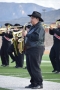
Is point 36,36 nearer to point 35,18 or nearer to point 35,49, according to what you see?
point 35,49

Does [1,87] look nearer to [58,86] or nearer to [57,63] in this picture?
[58,86]

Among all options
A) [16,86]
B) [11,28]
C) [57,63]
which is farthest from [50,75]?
[11,28]

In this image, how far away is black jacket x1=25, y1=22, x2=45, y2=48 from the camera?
12109 mm

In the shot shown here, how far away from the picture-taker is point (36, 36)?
39.7 feet

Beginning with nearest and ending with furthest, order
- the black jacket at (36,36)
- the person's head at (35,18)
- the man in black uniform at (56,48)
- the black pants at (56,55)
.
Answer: the black jacket at (36,36) → the person's head at (35,18) → the man in black uniform at (56,48) → the black pants at (56,55)

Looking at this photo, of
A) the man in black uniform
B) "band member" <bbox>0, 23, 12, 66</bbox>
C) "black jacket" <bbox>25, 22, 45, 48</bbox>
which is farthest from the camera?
"band member" <bbox>0, 23, 12, 66</bbox>

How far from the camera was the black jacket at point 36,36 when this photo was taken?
1211cm

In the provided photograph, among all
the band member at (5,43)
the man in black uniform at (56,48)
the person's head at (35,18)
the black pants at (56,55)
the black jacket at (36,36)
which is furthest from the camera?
the band member at (5,43)

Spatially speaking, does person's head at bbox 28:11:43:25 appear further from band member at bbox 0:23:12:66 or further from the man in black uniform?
band member at bbox 0:23:12:66

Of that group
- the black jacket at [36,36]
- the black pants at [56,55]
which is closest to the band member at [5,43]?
the black pants at [56,55]

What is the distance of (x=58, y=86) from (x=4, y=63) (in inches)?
342

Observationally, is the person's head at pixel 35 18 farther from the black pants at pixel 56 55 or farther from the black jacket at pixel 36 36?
the black pants at pixel 56 55

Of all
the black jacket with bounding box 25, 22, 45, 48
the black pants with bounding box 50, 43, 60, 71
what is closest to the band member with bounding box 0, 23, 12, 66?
the black pants with bounding box 50, 43, 60, 71

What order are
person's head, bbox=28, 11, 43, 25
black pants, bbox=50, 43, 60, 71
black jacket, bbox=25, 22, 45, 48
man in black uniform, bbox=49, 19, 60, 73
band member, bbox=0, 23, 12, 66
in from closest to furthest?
black jacket, bbox=25, 22, 45, 48 → person's head, bbox=28, 11, 43, 25 → man in black uniform, bbox=49, 19, 60, 73 → black pants, bbox=50, 43, 60, 71 → band member, bbox=0, 23, 12, 66
